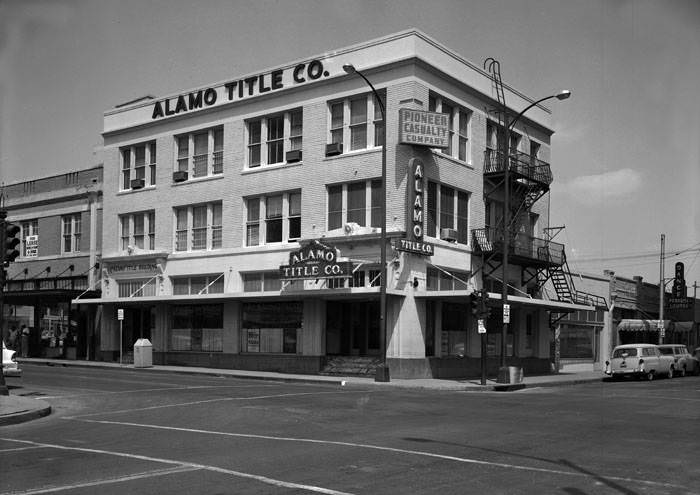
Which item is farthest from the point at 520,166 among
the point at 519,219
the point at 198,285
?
the point at 198,285

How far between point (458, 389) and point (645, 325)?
96.0ft

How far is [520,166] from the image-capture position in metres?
37.3

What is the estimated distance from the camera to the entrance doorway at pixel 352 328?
34312 millimetres

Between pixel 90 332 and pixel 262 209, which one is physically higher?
pixel 262 209

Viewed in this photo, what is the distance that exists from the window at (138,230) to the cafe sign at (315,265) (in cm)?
1187

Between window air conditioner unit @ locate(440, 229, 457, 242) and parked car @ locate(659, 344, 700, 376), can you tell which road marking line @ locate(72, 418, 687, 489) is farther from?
parked car @ locate(659, 344, 700, 376)

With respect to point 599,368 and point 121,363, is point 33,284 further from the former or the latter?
point 599,368

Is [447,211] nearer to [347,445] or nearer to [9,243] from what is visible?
[9,243]

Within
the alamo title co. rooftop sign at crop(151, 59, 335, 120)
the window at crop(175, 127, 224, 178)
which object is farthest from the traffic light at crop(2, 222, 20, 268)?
the window at crop(175, 127, 224, 178)

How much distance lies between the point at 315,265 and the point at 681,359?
70.7ft

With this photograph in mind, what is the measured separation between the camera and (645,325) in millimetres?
52656

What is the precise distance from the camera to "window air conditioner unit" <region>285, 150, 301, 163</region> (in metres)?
35.6

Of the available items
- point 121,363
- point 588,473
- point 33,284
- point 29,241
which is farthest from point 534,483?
point 33,284

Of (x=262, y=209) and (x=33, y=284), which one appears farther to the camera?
(x=33, y=284)
